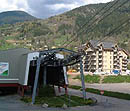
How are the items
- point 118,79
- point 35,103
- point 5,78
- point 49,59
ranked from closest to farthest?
point 35,103 < point 49,59 < point 5,78 < point 118,79

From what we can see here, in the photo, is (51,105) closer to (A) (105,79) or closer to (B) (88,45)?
(A) (105,79)

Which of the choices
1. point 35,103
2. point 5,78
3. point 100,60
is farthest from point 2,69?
point 100,60

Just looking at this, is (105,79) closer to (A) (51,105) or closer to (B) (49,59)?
(B) (49,59)

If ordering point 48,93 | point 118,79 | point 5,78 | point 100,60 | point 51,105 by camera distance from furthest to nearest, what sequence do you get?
1. point 100,60
2. point 118,79
3. point 5,78
4. point 48,93
5. point 51,105

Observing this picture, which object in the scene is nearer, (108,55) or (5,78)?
(5,78)

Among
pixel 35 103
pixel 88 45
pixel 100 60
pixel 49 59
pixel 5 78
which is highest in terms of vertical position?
pixel 88 45

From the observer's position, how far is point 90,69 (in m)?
126

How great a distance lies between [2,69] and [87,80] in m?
49.4

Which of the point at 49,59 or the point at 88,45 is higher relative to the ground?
the point at 88,45

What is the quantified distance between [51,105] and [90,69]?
100503 mm

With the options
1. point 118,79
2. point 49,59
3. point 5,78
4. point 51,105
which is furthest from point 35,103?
point 118,79

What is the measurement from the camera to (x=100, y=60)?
4887 inches

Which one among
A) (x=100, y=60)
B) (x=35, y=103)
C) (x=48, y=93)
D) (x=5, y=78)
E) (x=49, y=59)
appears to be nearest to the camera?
(x=35, y=103)

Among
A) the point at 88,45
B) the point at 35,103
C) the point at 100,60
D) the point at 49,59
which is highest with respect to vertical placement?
the point at 88,45
